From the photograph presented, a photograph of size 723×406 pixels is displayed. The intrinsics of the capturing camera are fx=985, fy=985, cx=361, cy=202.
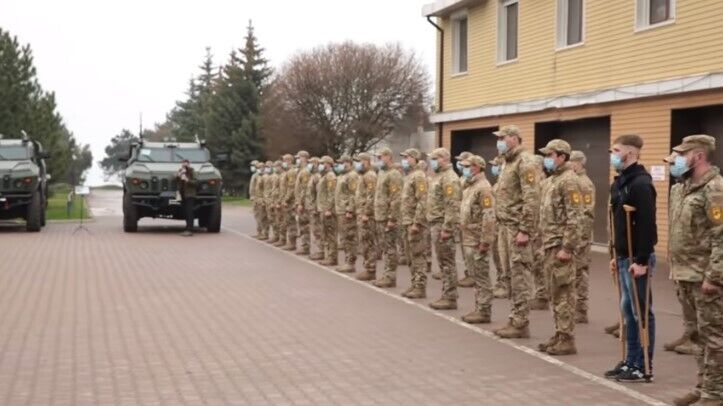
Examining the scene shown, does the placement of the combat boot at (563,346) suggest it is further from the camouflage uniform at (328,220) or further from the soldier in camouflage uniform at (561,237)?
the camouflage uniform at (328,220)

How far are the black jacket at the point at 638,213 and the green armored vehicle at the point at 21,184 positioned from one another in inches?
764

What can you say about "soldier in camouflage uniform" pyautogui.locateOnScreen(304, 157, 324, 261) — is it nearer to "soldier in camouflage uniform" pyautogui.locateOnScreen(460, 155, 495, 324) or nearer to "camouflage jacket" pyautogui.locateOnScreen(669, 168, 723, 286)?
"soldier in camouflage uniform" pyautogui.locateOnScreen(460, 155, 495, 324)

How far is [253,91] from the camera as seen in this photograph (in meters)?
59.9

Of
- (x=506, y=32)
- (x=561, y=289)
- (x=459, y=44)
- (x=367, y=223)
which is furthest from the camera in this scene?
(x=459, y=44)

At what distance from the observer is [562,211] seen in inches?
352

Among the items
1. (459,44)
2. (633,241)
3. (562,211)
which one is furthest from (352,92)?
(633,241)

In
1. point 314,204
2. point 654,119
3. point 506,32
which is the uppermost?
point 506,32

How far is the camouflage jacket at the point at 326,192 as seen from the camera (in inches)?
683

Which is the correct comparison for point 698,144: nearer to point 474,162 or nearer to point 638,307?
point 638,307

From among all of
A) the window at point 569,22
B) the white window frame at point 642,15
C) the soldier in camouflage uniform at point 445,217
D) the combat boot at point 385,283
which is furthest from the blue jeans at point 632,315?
the window at point 569,22

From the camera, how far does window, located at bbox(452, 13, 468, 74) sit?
2520 centimetres

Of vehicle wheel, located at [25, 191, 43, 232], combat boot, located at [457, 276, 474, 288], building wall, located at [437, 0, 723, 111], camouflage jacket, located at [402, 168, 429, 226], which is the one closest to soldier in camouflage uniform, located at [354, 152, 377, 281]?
combat boot, located at [457, 276, 474, 288]

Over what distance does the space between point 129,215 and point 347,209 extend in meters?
10.7

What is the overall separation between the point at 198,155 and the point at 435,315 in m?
16.5
